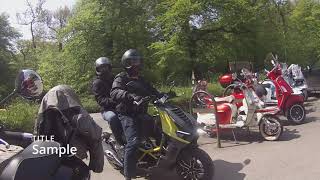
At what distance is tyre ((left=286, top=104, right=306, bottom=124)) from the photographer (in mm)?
10914

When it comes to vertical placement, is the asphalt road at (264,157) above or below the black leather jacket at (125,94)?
below

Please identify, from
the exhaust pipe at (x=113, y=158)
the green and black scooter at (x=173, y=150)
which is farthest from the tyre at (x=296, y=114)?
the exhaust pipe at (x=113, y=158)

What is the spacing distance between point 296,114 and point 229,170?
4530 millimetres

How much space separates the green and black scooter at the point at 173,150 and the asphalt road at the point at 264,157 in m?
0.68

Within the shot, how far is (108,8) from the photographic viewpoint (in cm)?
2045

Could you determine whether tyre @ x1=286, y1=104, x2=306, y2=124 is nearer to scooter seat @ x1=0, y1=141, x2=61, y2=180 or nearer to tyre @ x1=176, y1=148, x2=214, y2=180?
tyre @ x1=176, y1=148, x2=214, y2=180

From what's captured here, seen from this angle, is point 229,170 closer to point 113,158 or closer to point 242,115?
point 113,158

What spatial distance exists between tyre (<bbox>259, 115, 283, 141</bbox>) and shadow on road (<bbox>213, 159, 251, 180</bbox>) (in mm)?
1558

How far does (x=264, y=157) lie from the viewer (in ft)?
24.9

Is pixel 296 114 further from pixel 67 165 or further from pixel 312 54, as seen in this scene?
pixel 312 54

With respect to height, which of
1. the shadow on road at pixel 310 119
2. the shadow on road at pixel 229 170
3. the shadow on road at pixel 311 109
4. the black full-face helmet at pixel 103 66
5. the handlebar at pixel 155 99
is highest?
the black full-face helmet at pixel 103 66

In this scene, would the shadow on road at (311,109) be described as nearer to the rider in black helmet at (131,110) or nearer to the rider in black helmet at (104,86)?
the rider in black helmet at (104,86)

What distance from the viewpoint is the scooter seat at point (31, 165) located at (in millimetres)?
3201

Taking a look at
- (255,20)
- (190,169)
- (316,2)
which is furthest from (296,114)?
(316,2)
